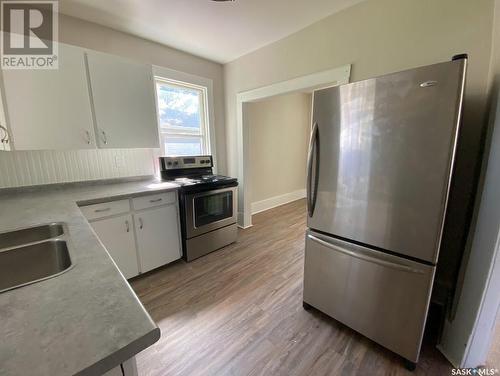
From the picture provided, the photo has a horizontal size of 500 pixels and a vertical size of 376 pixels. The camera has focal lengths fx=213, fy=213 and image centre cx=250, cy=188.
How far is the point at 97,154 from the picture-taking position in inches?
88.9

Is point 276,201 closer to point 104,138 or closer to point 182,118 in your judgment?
point 182,118

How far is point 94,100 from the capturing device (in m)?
1.90

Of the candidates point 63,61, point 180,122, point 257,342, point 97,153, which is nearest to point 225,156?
point 180,122

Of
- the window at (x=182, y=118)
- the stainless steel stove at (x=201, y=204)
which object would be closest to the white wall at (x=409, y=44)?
the window at (x=182, y=118)

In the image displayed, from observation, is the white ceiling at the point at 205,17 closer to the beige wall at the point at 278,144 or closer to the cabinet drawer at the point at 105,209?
the beige wall at the point at 278,144

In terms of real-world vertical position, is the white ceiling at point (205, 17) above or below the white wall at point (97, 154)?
above

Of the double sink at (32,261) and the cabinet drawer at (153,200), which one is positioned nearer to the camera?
the double sink at (32,261)

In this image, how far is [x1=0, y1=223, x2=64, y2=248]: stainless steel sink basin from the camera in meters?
1.10

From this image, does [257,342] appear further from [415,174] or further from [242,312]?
[415,174]

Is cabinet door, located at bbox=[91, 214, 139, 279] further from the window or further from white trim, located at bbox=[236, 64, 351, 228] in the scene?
white trim, located at bbox=[236, 64, 351, 228]

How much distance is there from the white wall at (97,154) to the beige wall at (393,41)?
122 cm

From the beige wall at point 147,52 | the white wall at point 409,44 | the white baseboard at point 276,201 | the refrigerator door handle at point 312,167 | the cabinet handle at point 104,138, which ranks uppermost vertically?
the beige wall at point 147,52

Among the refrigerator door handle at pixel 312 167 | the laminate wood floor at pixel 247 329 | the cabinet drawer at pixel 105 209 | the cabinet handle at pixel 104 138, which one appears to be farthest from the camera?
the cabinet handle at pixel 104 138

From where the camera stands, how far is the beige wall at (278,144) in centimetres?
402
